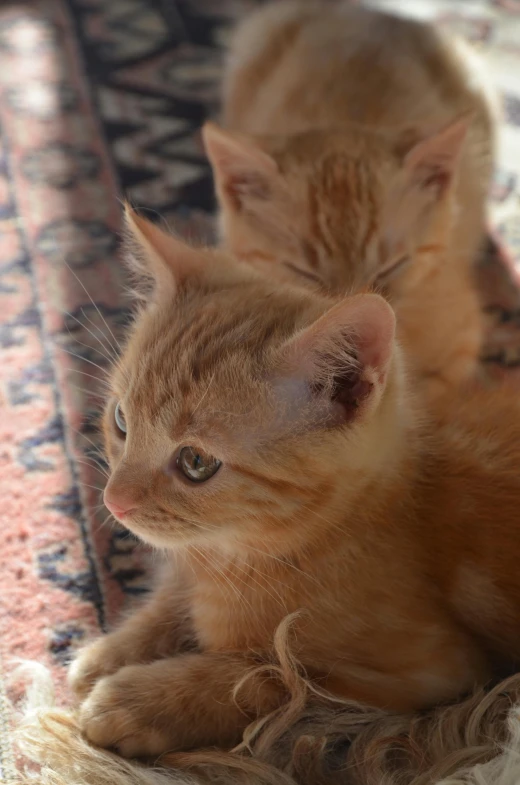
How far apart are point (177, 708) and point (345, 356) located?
552mm

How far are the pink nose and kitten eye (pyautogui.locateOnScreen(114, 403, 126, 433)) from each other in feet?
0.44

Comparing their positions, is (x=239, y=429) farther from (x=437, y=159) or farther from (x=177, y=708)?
(x=437, y=159)

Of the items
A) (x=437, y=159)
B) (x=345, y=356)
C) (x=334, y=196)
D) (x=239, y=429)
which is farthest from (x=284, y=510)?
(x=437, y=159)

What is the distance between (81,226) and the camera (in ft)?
6.77

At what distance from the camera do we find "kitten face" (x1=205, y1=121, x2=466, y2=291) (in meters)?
1.59

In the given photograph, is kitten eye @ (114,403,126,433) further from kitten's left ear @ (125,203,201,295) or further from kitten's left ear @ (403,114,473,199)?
kitten's left ear @ (403,114,473,199)

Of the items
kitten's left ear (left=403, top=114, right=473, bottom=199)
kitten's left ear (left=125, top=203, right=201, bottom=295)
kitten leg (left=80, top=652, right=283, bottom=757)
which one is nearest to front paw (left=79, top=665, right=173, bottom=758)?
kitten leg (left=80, top=652, right=283, bottom=757)

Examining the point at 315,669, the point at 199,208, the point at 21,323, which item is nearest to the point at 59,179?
the point at 199,208

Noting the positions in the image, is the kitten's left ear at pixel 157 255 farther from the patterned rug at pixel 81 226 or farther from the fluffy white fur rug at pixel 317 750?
the fluffy white fur rug at pixel 317 750

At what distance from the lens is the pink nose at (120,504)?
1083 mm

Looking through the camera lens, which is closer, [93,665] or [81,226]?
[93,665]

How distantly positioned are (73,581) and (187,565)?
22 cm

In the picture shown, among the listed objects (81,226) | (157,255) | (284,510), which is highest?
(157,255)

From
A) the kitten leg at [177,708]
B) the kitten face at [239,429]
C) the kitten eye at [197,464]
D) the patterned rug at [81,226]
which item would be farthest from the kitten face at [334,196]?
the kitten leg at [177,708]
